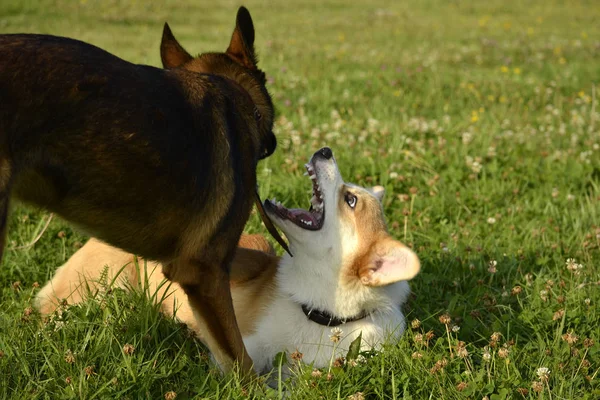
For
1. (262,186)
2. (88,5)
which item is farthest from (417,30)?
(262,186)

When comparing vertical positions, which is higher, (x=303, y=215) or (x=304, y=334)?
(x=303, y=215)

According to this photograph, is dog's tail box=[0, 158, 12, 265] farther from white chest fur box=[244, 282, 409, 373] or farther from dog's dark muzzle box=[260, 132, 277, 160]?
white chest fur box=[244, 282, 409, 373]

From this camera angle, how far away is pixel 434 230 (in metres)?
5.45

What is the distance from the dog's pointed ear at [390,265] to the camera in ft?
11.1

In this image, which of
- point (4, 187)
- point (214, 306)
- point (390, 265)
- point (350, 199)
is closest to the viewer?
point (4, 187)

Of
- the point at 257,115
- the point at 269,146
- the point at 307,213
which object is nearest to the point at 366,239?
the point at 307,213

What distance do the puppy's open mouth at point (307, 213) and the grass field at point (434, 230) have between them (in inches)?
33.6

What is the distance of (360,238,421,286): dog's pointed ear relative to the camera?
339 cm

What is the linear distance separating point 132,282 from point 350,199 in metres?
1.42

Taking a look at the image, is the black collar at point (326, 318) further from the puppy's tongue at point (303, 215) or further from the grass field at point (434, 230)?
the puppy's tongue at point (303, 215)

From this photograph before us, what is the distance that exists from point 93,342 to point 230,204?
39.8 inches

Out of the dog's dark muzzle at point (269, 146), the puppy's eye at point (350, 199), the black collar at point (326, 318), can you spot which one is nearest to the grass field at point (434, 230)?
the black collar at point (326, 318)

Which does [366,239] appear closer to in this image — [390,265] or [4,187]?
[390,265]

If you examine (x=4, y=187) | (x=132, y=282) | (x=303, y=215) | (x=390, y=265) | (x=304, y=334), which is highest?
(x=4, y=187)
